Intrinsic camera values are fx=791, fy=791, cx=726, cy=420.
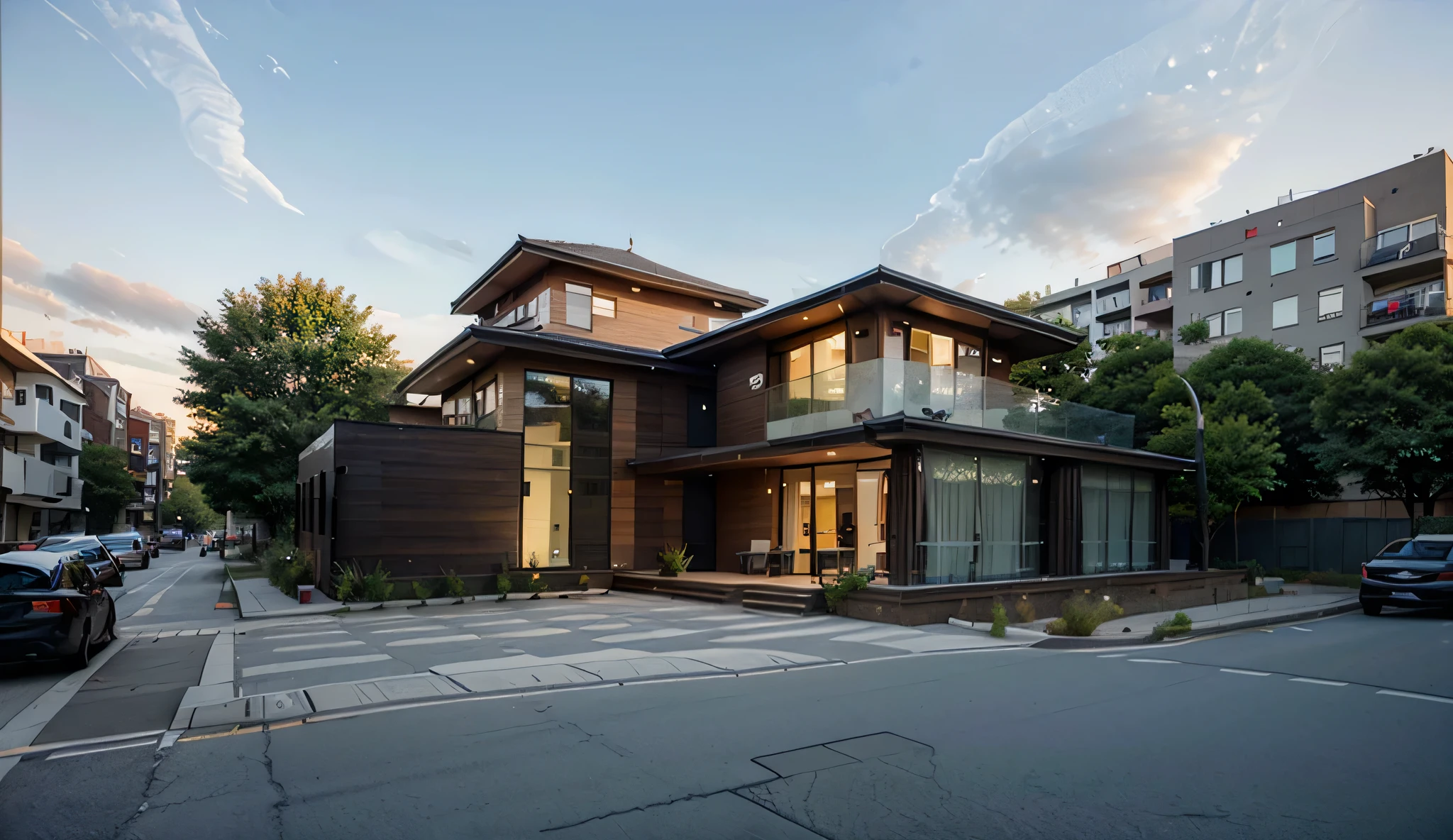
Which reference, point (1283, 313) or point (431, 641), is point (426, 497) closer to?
point (431, 641)

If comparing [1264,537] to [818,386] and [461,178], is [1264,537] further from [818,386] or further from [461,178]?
[461,178]

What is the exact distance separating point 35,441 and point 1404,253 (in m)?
60.3

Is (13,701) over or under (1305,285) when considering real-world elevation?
under

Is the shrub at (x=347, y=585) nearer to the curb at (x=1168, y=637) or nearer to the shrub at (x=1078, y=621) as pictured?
the curb at (x=1168, y=637)

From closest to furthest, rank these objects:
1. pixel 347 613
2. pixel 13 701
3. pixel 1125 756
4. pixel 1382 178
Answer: pixel 1125 756, pixel 13 701, pixel 347 613, pixel 1382 178

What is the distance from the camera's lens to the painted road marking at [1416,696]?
26.6 feet

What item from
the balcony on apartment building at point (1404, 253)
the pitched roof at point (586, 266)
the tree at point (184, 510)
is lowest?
the tree at point (184, 510)

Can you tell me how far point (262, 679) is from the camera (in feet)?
28.8

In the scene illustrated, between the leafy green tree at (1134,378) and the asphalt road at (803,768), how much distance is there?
85.9 feet

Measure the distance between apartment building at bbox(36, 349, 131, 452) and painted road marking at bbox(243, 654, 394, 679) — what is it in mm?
60041

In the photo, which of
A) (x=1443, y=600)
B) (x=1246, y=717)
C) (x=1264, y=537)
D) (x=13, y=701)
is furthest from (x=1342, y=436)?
(x=13, y=701)

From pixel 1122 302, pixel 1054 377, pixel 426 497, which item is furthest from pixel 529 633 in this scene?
pixel 1122 302

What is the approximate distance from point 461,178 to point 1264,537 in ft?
98.5

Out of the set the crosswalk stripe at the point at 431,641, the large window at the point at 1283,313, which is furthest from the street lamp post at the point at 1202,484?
the crosswalk stripe at the point at 431,641
